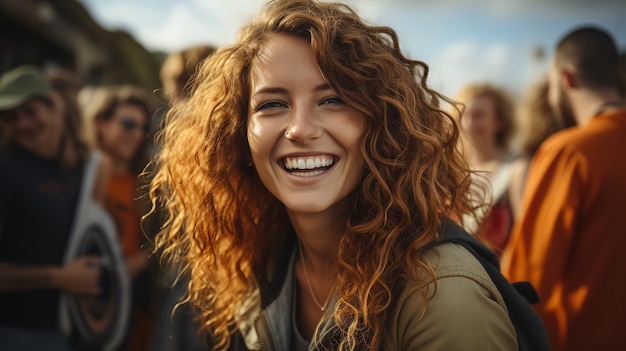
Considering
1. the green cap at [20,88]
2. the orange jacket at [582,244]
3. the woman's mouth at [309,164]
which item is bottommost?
the orange jacket at [582,244]

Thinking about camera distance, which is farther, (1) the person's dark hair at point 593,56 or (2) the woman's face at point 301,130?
(1) the person's dark hair at point 593,56

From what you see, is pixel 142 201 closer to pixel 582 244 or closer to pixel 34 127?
pixel 34 127

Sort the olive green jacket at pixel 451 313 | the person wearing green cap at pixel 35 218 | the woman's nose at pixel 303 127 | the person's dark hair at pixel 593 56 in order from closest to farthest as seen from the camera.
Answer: the olive green jacket at pixel 451 313
the woman's nose at pixel 303 127
the person's dark hair at pixel 593 56
the person wearing green cap at pixel 35 218

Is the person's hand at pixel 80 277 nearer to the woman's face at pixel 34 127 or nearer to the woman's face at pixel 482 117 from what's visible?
the woman's face at pixel 34 127

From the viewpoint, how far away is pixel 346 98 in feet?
5.01

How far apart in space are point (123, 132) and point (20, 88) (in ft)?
2.99

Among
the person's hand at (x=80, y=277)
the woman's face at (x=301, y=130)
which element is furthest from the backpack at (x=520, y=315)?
the person's hand at (x=80, y=277)

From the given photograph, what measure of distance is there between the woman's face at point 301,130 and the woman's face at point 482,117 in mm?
3123

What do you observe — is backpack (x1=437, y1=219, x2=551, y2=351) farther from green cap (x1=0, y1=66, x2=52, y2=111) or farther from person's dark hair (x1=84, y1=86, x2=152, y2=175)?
person's dark hair (x1=84, y1=86, x2=152, y2=175)

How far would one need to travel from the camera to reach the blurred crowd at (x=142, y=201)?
2174mm

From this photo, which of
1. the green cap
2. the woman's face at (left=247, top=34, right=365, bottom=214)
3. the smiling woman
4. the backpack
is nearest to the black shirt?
the green cap

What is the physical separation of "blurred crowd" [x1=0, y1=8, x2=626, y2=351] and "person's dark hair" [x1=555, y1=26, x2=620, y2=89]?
2cm

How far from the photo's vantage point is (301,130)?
1.50m

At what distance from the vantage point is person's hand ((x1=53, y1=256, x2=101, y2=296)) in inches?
115
